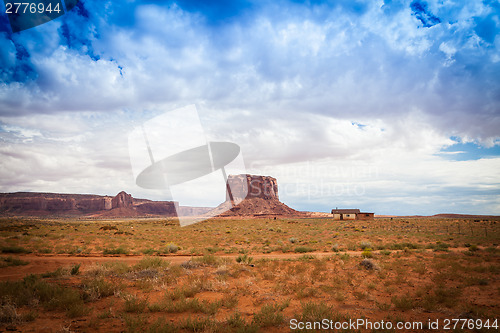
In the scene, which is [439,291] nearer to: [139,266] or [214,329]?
[214,329]

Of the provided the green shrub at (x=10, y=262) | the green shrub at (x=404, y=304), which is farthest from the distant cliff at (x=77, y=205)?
the green shrub at (x=404, y=304)

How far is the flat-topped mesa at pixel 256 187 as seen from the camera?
144 m

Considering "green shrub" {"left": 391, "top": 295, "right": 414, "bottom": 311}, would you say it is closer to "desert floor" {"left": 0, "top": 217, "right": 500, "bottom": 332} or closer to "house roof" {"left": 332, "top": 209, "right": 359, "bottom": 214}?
"desert floor" {"left": 0, "top": 217, "right": 500, "bottom": 332}

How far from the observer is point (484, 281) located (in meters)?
10.6

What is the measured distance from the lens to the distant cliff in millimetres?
133000

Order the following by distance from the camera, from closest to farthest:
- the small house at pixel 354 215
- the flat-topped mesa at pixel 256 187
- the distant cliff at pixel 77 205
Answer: the small house at pixel 354 215, the distant cliff at pixel 77 205, the flat-topped mesa at pixel 256 187

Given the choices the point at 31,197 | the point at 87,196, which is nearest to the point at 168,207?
the point at 87,196

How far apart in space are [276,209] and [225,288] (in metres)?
126

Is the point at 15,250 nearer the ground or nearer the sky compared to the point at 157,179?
nearer the ground

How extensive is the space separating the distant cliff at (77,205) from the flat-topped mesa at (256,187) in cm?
4098

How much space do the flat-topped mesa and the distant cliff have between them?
41.0 m

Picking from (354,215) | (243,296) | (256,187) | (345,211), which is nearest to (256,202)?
(256,187)

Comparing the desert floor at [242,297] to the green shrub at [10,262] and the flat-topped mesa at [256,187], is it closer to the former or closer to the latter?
the green shrub at [10,262]

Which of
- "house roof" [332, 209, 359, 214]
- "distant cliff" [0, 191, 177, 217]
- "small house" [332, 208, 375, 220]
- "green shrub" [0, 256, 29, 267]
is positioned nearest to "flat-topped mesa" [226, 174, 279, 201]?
"distant cliff" [0, 191, 177, 217]
